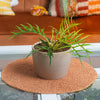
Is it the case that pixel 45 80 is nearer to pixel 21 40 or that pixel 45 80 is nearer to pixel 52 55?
pixel 52 55

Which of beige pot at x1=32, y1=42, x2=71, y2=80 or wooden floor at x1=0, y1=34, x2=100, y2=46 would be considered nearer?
beige pot at x1=32, y1=42, x2=71, y2=80

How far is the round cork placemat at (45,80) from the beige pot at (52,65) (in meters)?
0.02

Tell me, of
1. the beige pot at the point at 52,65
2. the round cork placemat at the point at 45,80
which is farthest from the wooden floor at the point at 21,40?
the beige pot at the point at 52,65

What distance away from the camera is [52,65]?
0.62 meters

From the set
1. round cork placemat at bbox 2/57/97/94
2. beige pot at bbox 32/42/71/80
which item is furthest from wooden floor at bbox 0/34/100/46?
beige pot at bbox 32/42/71/80

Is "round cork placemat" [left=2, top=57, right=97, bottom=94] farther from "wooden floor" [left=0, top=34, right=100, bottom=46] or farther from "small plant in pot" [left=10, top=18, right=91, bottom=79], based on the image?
"wooden floor" [left=0, top=34, right=100, bottom=46]

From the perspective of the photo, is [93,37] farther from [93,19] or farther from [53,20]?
[53,20]

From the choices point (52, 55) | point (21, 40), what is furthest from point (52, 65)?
point (21, 40)

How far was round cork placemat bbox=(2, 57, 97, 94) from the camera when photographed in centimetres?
60

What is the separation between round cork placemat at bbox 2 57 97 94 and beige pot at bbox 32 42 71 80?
0.8 inches

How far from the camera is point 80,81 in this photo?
646 millimetres

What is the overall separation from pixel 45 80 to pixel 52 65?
7 centimetres

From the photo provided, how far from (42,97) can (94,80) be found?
0.63 ft

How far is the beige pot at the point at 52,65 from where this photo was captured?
61 centimetres
